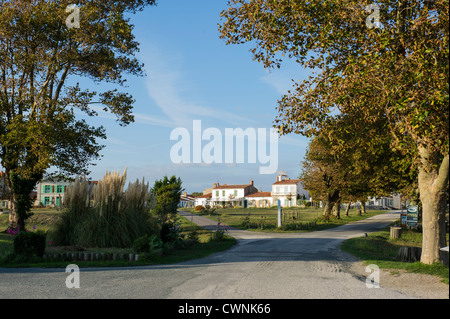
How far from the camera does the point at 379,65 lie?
32.9ft

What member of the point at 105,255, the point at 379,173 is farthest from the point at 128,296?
the point at 379,173

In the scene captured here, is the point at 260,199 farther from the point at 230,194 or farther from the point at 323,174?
the point at 323,174

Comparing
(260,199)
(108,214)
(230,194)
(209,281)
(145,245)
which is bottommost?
(260,199)

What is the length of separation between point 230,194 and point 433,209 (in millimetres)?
98993

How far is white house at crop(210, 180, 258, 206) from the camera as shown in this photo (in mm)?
108812

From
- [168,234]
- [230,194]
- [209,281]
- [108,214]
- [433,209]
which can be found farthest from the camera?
[230,194]

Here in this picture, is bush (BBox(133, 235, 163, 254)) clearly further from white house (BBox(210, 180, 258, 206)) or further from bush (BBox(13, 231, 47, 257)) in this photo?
white house (BBox(210, 180, 258, 206))

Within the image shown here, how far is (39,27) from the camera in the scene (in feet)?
70.2

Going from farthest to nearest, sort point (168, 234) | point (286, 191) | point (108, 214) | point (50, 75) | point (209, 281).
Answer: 1. point (286, 191)
2. point (50, 75)
3. point (168, 234)
4. point (108, 214)
5. point (209, 281)

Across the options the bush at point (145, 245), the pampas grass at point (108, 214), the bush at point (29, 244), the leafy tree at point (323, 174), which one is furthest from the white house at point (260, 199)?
the bush at point (29, 244)

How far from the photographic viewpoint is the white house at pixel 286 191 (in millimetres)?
100688

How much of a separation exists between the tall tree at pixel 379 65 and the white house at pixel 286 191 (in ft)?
289

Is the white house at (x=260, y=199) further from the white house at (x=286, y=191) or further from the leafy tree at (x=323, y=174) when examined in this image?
the leafy tree at (x=323, y=174)

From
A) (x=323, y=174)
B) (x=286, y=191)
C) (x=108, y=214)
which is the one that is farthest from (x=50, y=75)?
(x=286, y=191)
